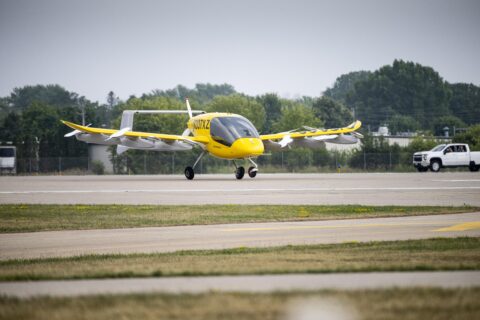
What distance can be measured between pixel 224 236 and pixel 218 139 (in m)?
30.4

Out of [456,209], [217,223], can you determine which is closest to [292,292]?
[217,223]

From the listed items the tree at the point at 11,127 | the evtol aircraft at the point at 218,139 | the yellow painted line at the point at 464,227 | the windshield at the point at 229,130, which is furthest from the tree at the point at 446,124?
the yellow painted line at the point at 464,227

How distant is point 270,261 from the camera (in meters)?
13.7

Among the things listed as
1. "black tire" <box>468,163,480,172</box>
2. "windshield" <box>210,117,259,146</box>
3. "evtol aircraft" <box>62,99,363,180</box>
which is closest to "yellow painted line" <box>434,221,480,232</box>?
"evtol aircraft" <box>62,99,363,180</box>

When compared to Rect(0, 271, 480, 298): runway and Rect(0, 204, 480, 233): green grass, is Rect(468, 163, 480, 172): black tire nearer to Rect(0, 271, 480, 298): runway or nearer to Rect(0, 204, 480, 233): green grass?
Rect(0, 204, 480, 233): green grass

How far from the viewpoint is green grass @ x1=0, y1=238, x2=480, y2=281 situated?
39.9 feet

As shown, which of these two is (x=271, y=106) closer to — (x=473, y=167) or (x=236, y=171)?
(x=473, y=167)

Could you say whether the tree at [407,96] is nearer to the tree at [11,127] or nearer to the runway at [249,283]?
the tree at [11,127]

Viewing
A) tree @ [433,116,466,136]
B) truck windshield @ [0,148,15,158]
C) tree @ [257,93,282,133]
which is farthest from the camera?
tree @ [433,116,466,136]

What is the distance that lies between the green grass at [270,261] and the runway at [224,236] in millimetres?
1141

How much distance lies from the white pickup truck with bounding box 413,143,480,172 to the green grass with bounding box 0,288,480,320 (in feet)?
189

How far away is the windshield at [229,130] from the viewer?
47844 millimetres

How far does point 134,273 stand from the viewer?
1196 centimetres

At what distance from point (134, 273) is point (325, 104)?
14192 centimetres
